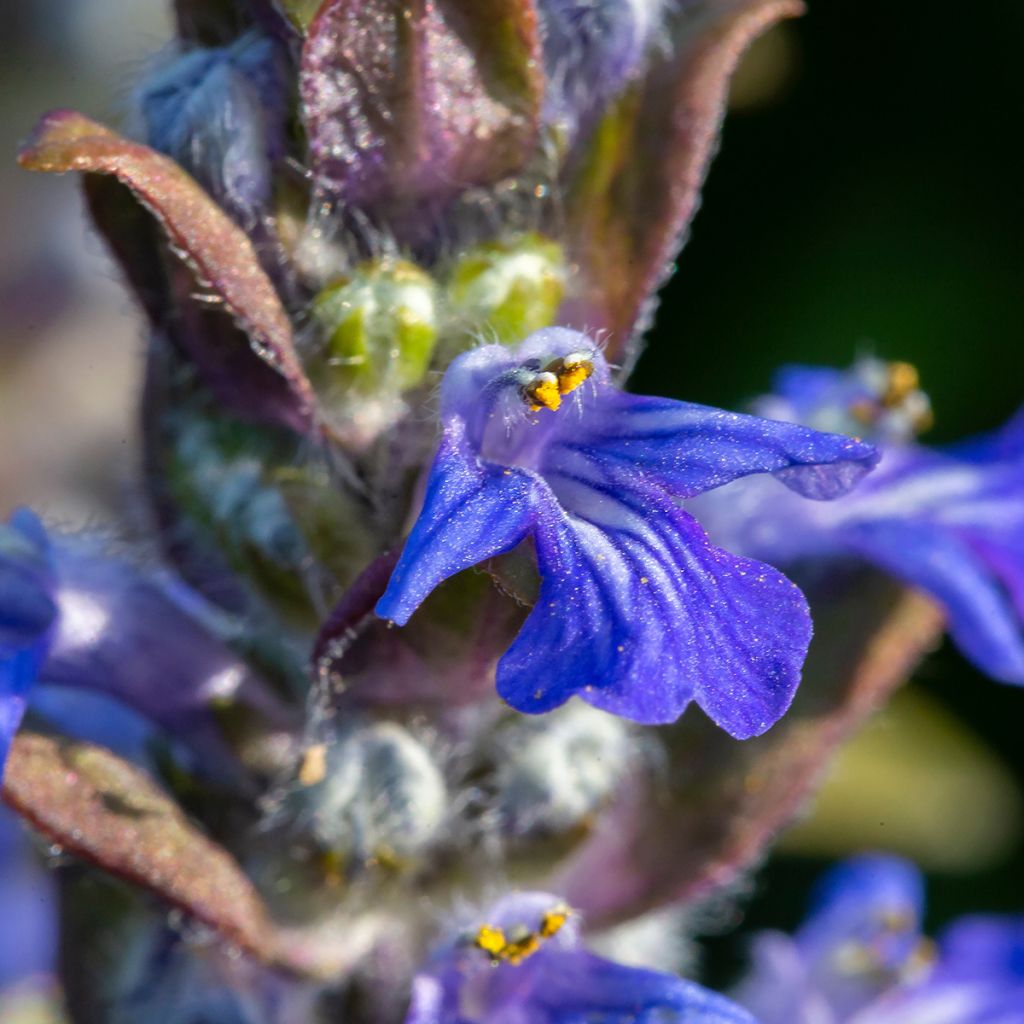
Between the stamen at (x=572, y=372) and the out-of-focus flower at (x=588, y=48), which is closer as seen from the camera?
the stamen at (x=572, y=372)

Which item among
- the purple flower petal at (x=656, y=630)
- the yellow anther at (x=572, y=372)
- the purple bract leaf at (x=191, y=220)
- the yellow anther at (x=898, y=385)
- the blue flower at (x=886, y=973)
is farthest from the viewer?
the blue flower at (x=886, y=973)

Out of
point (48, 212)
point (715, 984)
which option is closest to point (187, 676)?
point (715, 984)

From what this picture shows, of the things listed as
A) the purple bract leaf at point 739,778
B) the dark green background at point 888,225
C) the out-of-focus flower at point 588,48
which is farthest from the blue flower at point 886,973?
the out-of-focus flower at point 588,48

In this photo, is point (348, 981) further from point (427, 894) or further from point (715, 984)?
point (715, 984)

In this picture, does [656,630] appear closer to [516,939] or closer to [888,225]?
[516,939]

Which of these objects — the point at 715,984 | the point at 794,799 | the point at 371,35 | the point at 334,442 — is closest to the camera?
the point at 371,35

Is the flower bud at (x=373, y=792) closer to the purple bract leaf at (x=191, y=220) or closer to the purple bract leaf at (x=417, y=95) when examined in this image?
the purple bract leaf at (x=191, y=220)

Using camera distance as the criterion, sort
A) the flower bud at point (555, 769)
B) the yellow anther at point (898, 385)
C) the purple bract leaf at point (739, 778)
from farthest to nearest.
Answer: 1. the yellow anther at point (898, 385)
2. the purple bract leaf at point (739, 778)
3. the flower bud at point (555, 769)

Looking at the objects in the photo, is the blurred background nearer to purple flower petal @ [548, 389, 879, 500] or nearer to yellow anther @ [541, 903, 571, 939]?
yellow anther @ [541, 903, 571, 939]
